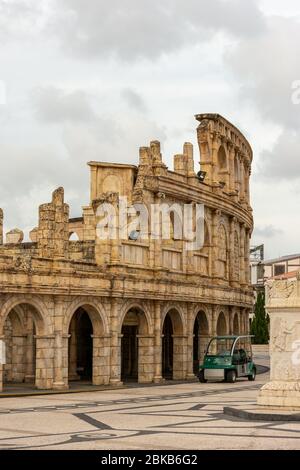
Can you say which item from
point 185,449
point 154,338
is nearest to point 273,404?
point 185,449

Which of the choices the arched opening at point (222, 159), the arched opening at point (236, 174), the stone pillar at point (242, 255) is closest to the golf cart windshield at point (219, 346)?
the stone pillar at point (242, 255)

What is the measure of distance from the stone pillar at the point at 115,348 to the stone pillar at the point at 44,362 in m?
4.25

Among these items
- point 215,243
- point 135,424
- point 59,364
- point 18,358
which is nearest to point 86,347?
point 18,358

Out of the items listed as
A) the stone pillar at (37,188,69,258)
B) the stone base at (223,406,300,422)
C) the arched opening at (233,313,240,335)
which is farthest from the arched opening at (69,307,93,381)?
the stone base at (223,406,300,422)

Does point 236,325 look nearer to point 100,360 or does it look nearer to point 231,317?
point 231,317

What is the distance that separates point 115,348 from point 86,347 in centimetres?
825

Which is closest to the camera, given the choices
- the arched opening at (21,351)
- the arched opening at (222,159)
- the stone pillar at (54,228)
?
the stone pillar at (54,228)

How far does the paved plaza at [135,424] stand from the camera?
1773 cm

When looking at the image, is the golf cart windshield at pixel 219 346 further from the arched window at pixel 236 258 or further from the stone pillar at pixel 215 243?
the arched window at pixel 236 258

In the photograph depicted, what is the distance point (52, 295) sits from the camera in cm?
3762

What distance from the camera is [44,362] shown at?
37.2 meters
